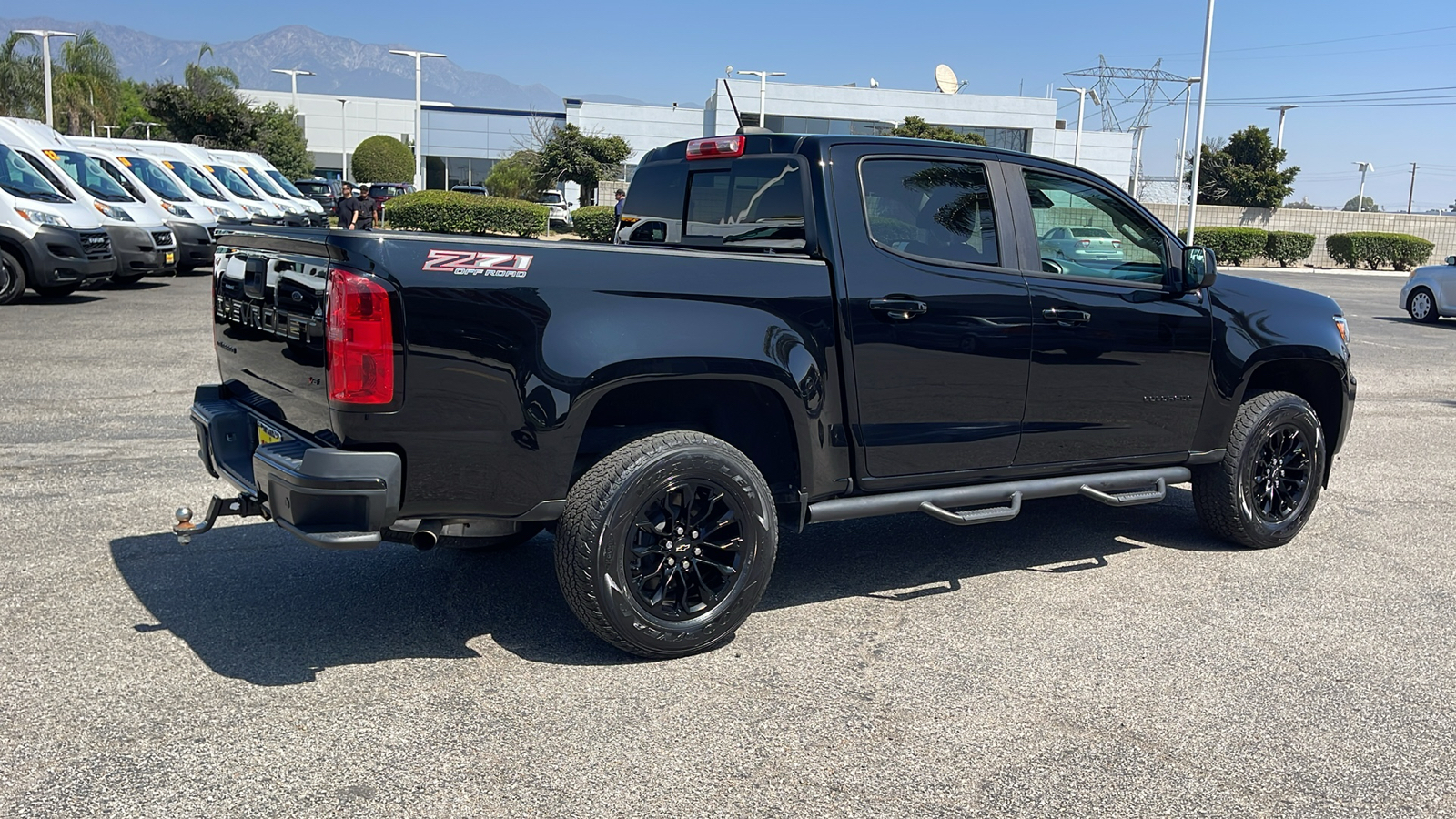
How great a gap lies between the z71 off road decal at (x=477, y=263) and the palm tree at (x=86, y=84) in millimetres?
55612

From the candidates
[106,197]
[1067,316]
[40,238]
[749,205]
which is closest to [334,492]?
[749,205]

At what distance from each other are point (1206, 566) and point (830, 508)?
231 centimetres

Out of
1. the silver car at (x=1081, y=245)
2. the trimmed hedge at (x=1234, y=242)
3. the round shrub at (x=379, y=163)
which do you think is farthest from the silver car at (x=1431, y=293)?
the round shrub at (x=379, y=163)

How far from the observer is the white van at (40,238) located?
15281mm

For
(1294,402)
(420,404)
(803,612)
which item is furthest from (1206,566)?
(420,404)

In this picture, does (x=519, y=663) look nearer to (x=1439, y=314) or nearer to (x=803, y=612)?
(x=803, y=612)

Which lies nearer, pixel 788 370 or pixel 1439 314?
pixel 788 370

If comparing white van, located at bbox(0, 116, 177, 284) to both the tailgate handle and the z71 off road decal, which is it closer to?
the tailgate handle

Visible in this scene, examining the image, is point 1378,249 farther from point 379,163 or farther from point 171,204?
point 379,163

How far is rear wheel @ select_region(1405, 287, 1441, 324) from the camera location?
2086 cm

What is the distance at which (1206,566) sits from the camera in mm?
5945

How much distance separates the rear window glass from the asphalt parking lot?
156cm

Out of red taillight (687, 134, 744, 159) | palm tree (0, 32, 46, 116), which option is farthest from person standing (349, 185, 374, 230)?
palm tree (0, 32, 46, 116)

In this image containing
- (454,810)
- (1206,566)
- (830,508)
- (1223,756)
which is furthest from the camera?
(1206,566)
